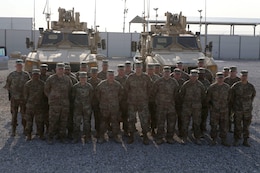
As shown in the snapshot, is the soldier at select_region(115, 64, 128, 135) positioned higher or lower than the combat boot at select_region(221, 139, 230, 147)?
higher

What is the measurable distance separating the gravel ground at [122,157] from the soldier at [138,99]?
0.35 meters

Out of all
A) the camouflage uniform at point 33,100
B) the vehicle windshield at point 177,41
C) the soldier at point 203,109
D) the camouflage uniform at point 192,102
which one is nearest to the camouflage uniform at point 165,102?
the camouflage uniform at point 192,102

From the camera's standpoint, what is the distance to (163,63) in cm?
1119

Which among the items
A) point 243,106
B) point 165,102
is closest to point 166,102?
point 165,102

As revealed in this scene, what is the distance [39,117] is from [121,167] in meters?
2.46

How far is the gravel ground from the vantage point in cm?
655

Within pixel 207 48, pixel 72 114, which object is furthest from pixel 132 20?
pixel 72 114

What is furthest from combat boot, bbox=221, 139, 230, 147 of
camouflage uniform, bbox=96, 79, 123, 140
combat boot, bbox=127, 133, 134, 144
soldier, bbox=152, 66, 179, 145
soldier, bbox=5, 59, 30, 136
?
soldier, bbox=5, 59, 30, 136

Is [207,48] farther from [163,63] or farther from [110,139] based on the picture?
[110,139]

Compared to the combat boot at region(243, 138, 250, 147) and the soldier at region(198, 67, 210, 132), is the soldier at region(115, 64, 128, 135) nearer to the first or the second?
the soldier at region(198, 67, 210, 132)

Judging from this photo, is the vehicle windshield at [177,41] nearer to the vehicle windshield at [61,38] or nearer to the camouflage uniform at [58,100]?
the vehicle windshield at [61,38]

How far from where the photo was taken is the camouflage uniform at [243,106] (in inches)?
316

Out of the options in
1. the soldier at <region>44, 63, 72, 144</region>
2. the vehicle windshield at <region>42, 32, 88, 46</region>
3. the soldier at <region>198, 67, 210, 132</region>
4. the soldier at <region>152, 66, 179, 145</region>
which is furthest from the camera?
the vehicle windshield at <region>42, 32, 88, 46</region>

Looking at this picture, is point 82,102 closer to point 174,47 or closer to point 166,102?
point 166,102
